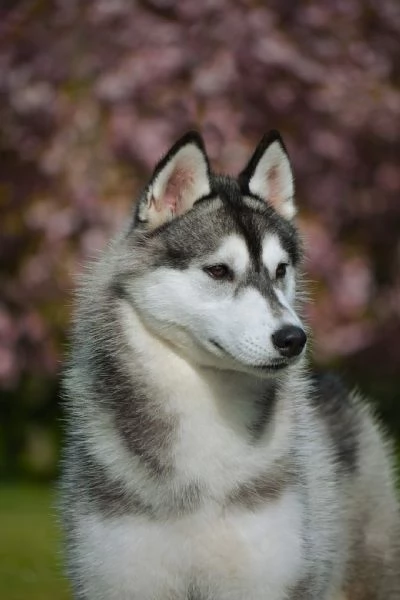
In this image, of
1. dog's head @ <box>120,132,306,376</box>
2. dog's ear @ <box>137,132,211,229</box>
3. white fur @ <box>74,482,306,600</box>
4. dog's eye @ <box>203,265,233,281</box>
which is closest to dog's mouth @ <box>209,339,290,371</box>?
dog's head @ <box>120,132,306,376</box>

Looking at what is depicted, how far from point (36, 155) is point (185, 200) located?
7282mm

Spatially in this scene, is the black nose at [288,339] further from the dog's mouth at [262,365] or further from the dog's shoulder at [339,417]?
the dog's shoulder at [339,417]

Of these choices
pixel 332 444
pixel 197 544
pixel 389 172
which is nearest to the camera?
pixel 197 544

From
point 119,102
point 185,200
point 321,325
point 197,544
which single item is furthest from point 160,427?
point 321,325

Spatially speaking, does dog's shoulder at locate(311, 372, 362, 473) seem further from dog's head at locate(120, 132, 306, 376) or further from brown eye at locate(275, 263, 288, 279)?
dog's head at locate(120, 132, 306, 376)

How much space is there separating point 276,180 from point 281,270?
1.79ft

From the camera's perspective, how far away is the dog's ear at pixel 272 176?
17.9 feet

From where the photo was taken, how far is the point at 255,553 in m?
4.86

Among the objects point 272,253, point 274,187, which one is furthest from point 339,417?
point 272,253

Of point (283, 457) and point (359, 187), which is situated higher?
point (283, 457)

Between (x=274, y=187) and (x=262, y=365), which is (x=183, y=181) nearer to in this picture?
(x=274, y=187)

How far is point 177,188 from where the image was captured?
5.26 meters

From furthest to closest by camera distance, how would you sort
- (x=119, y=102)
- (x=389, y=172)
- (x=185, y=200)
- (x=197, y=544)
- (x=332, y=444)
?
(x=389, y=172) → (x=119, y=102) → (x=332, y=444) → (x=185, y=200) → (x=197, y=544)

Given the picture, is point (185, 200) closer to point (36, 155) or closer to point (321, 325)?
point (36, 155)
